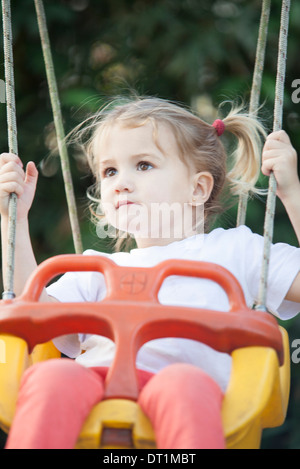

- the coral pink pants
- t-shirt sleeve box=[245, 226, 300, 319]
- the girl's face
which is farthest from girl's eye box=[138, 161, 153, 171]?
the coral pink pants

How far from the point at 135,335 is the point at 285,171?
394 mm

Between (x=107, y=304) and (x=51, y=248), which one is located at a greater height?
(x=107, y=304)

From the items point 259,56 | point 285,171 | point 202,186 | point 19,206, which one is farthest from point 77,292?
point 259,56

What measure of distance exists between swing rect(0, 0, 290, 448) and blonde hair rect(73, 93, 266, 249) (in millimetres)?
380

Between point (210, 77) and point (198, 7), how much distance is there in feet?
0.77

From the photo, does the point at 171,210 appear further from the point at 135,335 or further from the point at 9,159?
the point at 135,335

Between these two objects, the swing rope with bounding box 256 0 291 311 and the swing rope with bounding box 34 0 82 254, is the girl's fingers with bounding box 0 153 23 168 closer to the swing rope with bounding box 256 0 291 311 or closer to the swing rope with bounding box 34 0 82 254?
the swing rope with bounding box 34 0 82 254

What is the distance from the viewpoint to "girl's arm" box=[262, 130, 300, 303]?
48.0 inches

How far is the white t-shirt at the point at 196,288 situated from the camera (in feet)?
3.87

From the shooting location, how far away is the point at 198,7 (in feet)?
8.34

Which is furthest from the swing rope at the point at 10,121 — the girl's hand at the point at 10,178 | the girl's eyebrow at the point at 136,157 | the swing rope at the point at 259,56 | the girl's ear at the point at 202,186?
the swing rope at the point at 259,56

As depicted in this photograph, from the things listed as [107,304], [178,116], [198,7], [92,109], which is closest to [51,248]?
[92,109]

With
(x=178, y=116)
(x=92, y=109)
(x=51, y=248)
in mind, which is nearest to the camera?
(x=178, y=116)
